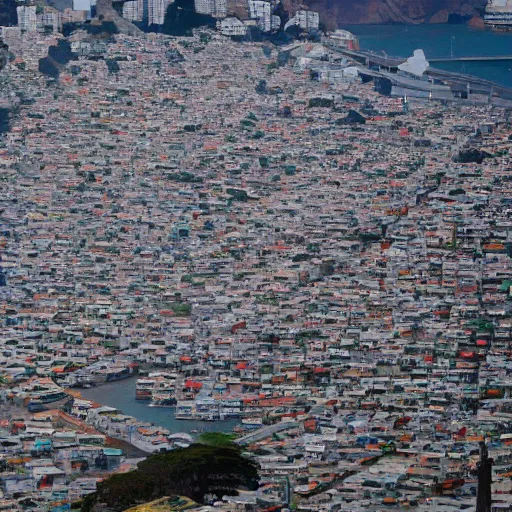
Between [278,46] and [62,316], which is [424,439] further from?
[278,46]

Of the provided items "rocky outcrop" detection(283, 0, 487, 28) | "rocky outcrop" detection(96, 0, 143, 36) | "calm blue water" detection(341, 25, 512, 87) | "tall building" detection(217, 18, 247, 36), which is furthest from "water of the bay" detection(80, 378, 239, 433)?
"rocky outcrop" detection(283, 0, 487, 28)

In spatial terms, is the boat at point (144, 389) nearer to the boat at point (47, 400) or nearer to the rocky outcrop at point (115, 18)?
the boat at point (47, 400)

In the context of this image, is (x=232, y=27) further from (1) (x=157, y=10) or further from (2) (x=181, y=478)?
(2) (x=181, y=478)

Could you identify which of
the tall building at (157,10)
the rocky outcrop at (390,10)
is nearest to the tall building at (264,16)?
the rocky outcrop at (390,10)

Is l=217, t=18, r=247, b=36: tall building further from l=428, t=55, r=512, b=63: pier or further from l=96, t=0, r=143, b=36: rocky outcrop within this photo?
l=428, t=55, r=512, b=63: pier

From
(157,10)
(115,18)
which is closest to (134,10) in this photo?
(115,18)

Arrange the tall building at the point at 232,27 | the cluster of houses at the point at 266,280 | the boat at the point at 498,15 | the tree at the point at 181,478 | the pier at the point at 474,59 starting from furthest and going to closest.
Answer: the boat at the point at 498,15 → the tall building at the point at 232,27 → the pier at the point at 474,59 → the cluster of houses at the point at 266,280 → the tree at the point at 181,478
